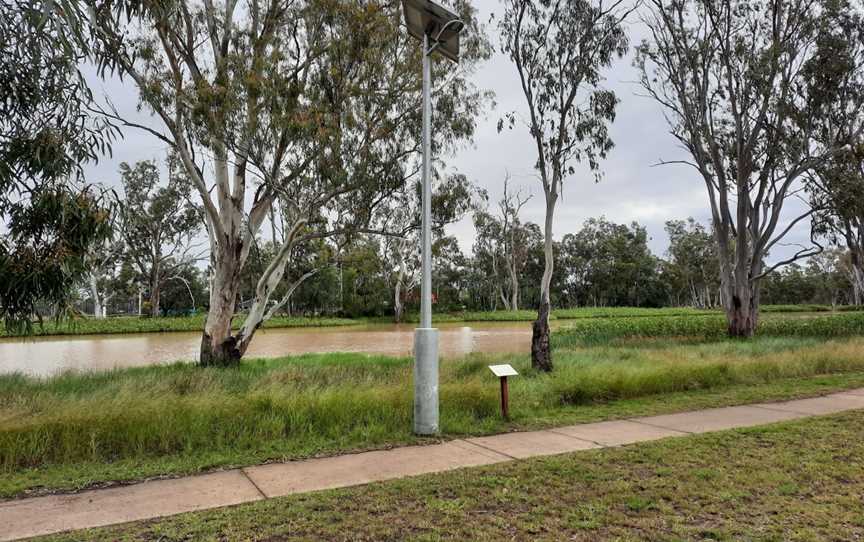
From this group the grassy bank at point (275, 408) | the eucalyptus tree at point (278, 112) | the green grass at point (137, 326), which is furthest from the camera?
the green grass at point (137, 326)

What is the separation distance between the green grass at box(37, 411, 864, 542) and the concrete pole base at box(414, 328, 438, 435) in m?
1.48

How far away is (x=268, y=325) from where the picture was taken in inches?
1524

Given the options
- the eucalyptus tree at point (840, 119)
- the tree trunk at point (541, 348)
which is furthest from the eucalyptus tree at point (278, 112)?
the eucalyptus tree at point (840, 119)

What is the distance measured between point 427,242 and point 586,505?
364 centimetres

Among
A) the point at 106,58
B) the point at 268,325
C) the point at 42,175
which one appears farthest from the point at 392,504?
the point at 268,325

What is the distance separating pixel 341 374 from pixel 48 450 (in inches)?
219

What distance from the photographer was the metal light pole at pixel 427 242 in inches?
252

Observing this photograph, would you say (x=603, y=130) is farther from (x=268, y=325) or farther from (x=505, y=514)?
(x=268, y=325)

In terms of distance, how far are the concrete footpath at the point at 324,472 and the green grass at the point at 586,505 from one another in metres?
0.28

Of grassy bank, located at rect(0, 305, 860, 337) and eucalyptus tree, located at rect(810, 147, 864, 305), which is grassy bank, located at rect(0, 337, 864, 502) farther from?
grassy bank, located at rect(0, 305, 860, 337)

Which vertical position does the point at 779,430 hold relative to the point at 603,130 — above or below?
below

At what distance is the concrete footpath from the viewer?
156 inches

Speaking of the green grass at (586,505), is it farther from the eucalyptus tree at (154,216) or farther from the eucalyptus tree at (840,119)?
the eucalyptus tree at (154,216)

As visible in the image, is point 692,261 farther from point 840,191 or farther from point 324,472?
point 324,472
